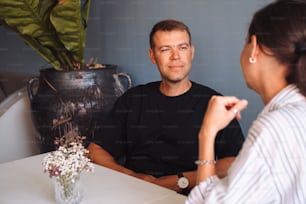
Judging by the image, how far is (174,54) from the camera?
53.6 inches

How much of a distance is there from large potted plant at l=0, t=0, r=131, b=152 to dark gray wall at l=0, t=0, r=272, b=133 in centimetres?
17

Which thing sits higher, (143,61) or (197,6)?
Result: (197,6)

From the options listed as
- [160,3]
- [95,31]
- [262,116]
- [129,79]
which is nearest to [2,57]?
[95,31]

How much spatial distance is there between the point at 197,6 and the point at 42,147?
103 cm

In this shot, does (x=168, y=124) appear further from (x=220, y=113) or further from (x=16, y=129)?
(x=16, y=129)

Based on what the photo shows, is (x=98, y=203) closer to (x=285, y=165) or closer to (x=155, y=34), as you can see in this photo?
(x=285, y=165)

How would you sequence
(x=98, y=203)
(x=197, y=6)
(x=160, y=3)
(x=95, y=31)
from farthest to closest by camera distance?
1. (x=95, y=31)
2. (x=160, y=3)
3. (x=197, y=6)
4. (x=98, y=203)

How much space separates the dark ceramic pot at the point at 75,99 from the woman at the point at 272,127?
1.08 m

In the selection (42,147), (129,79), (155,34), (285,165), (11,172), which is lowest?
(42,147)

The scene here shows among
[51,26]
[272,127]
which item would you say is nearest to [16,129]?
[51,26]

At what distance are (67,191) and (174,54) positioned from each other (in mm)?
646

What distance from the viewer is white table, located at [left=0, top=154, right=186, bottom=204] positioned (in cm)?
97

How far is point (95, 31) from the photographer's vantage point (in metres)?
2.14

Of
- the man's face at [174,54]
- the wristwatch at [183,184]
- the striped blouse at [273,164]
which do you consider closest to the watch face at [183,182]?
the wristwatch at [183,184]
